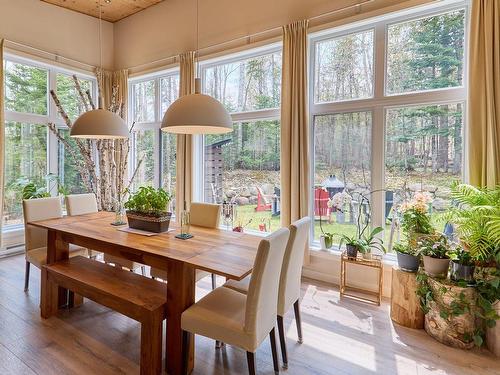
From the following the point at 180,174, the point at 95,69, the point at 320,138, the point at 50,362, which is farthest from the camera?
the point at 95,69

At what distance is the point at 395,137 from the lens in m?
3.30

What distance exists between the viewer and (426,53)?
3135 mm

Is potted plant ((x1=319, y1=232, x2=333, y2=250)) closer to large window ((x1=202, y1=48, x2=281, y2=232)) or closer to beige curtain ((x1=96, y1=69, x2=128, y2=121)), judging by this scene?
large window ((x1=202, y1=48, x2=281, y2=232))

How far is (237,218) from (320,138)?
1.69 m

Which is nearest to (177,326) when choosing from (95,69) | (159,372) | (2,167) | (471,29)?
(159,372)

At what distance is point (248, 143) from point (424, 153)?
7.33 feet

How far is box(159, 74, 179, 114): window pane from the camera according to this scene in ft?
16.7

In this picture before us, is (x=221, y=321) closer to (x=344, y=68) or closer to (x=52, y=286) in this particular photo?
(x=52, y=286)

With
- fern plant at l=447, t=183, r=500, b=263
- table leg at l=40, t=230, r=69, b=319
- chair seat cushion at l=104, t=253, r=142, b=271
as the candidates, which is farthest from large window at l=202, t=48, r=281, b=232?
table leg at l=40, t=230, r=69, b=319

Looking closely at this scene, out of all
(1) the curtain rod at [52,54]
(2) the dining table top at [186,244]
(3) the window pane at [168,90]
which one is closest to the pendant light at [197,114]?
(2) the dining table top at [186,244]

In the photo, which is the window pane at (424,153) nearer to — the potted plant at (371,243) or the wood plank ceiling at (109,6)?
→ the potted plant at (371,243)

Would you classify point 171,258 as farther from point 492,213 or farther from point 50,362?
point 492,213

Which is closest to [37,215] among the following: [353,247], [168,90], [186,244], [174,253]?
[186,244]

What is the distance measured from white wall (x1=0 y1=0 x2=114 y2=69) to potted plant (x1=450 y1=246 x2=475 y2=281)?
611 centimetres
